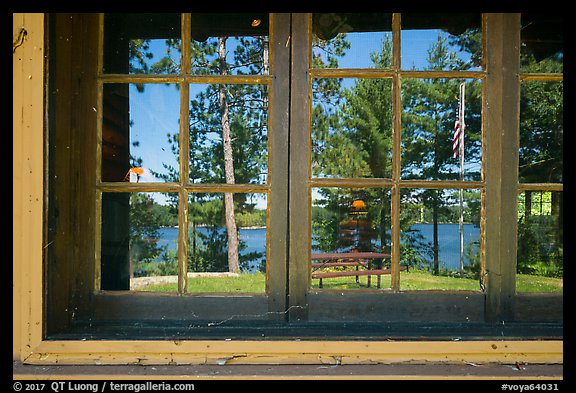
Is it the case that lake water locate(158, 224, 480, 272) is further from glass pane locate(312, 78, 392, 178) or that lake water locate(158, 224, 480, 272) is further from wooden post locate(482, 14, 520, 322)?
glass pane locate(312, 78, 392, 178)

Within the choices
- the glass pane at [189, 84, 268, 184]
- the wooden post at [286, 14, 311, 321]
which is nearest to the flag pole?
the wooden post at [286, 14, 311, 321]

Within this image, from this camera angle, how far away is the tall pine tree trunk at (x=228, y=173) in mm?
1483

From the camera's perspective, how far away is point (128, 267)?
1.47 metres

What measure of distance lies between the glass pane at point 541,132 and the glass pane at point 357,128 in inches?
20.2

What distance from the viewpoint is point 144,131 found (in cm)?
148

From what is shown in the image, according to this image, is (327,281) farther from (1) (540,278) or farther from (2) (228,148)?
(1) (540,278)

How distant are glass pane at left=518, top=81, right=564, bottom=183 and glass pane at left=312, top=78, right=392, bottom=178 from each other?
20.2 inches

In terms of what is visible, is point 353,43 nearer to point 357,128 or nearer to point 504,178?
point 357,128

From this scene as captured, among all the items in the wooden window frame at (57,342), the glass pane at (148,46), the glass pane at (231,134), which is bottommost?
the wooden window frame at (57,342)

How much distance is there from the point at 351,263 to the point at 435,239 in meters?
0.35

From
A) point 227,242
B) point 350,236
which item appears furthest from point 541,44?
point 227,242

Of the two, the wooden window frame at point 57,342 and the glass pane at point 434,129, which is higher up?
the glass pane at point 434,129

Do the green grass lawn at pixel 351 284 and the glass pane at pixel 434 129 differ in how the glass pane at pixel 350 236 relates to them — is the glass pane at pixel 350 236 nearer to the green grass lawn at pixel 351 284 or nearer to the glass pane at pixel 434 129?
the green grass lawn at pixel 351 284

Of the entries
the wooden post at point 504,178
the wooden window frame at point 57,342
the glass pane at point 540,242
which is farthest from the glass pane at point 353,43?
the wooden window frame at point 57,342
